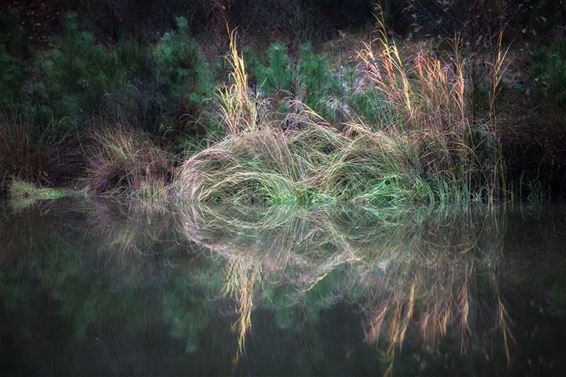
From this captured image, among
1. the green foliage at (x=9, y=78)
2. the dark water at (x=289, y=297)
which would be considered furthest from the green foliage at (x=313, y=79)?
the green foliage at (x=9, y=78)

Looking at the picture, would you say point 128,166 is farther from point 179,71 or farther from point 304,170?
point 304,170

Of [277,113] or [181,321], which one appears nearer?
[181,321]

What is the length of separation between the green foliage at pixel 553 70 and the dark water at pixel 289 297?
287 centimetres

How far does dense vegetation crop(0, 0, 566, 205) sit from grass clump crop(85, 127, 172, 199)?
0.02 metres

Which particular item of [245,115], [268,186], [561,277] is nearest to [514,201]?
[268,186]

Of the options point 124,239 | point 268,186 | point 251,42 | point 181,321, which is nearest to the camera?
point 181,321

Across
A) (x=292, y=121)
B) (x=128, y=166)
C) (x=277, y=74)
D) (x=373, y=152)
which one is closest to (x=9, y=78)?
(x=128, y=166)

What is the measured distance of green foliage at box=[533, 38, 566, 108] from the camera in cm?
1062

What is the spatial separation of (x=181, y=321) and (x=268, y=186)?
5.74m

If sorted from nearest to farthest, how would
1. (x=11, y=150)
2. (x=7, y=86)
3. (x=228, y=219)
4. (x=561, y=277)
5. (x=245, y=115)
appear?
(x=561, y=277) < (x=228, y=219) < (x=245, y=115) < (x=11, y=150) < (x=7, y=86)

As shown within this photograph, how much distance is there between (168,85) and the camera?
41.2 ft

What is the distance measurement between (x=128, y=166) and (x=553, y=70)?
239 inches

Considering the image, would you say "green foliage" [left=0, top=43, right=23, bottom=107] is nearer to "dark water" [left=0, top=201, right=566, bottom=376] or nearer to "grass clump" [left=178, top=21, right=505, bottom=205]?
"grass clump" [left=178, top=21, right=505, bottom=205]

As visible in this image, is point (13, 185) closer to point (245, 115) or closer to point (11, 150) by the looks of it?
point (11, 150)
